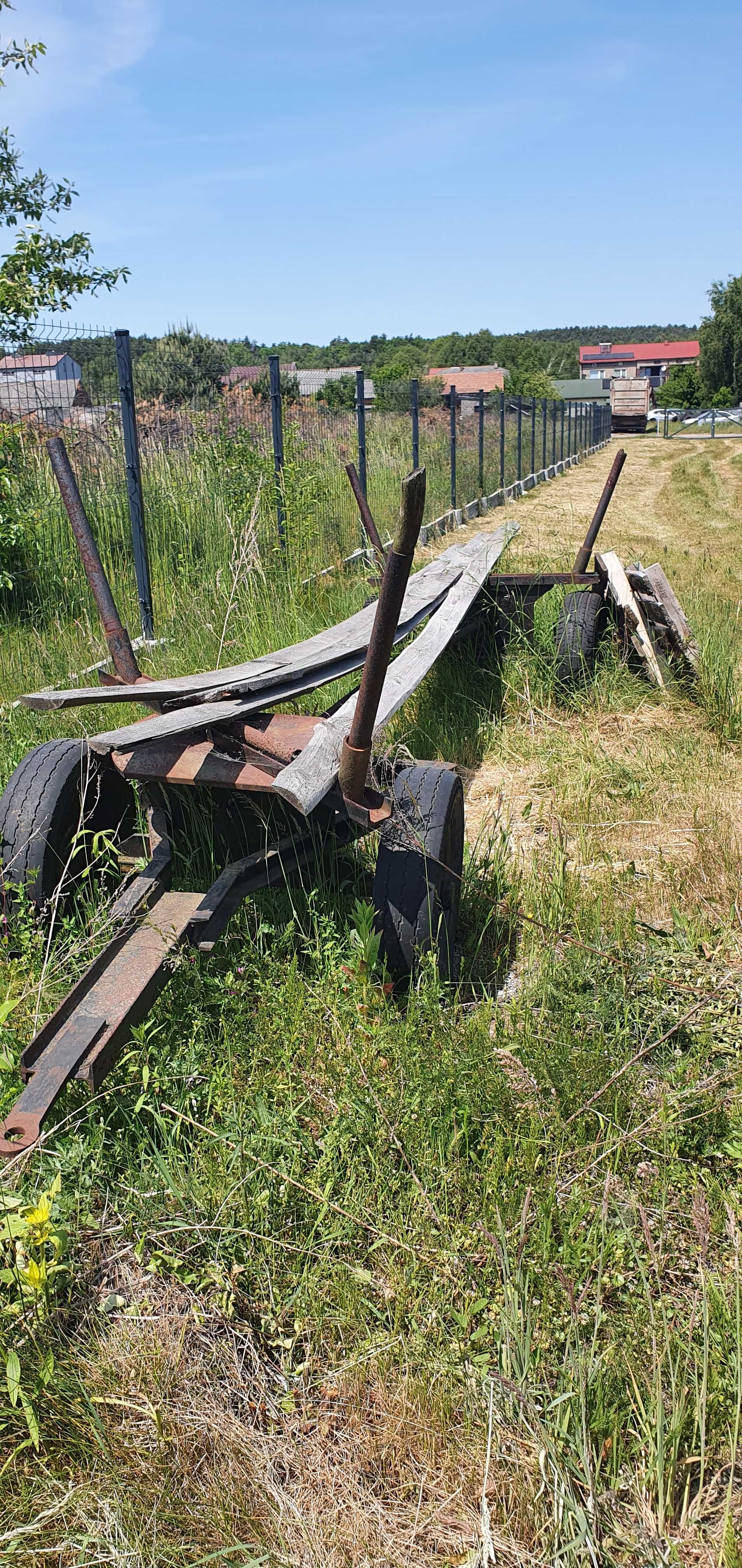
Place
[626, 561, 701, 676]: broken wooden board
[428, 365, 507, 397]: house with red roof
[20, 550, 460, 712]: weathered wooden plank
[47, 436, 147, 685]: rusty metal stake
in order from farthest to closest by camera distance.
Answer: [428, 365, 507, 397]: house with red roof < [626, 561, 701, 676]: broken wooden board < [47, 436, 147, 685]: rusty metal stake < [20, 550, 460, 712]: weathered wooden plank

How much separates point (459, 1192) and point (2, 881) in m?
1.67

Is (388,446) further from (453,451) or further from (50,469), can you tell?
(50,469)

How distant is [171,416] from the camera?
324 inches

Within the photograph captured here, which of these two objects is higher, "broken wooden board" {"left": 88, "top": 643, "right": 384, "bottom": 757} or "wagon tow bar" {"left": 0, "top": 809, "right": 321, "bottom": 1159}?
"broken wooden board" {"left": 88, "top": 643, "right": 384, "bottom": 757}

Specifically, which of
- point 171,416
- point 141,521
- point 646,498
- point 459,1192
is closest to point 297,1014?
point 459,1192

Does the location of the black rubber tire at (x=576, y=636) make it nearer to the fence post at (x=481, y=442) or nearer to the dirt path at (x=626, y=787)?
the dirt path at (x=626, y=787)

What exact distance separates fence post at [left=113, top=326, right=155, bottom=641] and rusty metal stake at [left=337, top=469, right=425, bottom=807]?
4.65m

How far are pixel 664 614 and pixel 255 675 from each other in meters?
3.21

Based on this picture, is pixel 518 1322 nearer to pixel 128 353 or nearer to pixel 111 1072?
pixel 111 1072

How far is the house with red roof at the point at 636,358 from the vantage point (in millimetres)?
157875

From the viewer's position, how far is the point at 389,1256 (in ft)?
7.04

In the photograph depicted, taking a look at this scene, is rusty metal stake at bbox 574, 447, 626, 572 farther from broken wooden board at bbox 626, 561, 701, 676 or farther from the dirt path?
the dirt path

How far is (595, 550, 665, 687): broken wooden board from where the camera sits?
19.3ft

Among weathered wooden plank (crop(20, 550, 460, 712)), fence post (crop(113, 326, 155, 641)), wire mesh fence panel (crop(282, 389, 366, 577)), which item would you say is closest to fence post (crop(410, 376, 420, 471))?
wire mesh fence panel (crop(282, 389, 366, 577))
